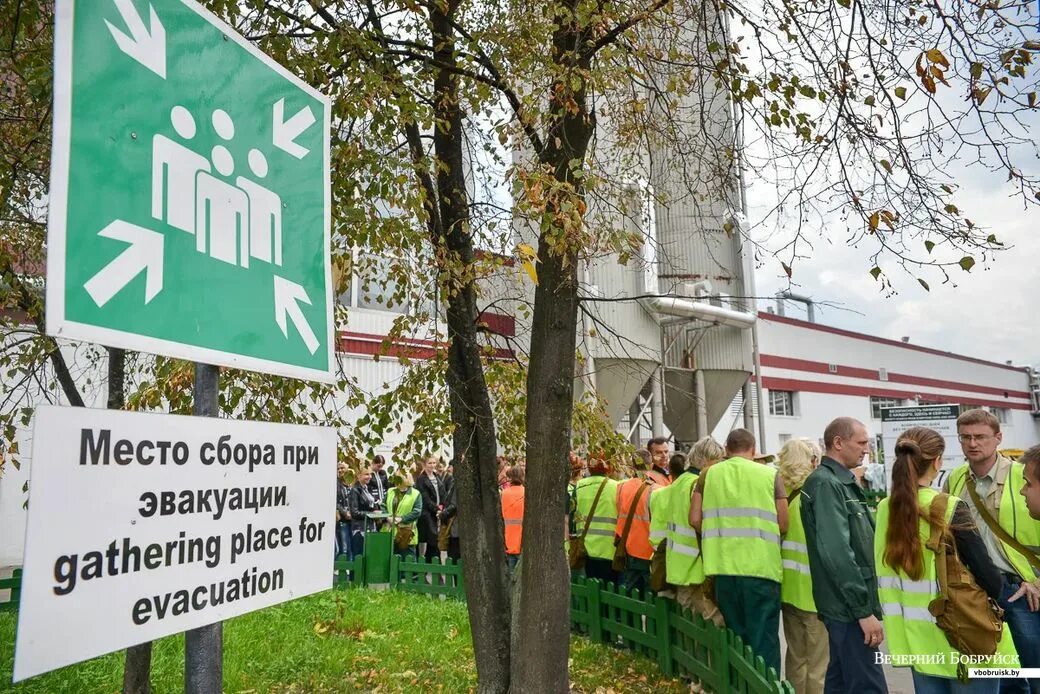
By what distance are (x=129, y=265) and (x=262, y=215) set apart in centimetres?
46

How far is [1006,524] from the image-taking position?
506 cm

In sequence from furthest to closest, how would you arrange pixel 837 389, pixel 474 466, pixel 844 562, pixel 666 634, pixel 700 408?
pixel 837 389 → pixel 700 408 → pixel 666 634 → pixel 474 466 → pixel 844 562

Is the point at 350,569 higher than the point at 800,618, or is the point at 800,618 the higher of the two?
the point at 800,618

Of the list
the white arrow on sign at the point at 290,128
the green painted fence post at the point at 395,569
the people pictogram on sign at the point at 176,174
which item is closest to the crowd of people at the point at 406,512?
the green painted fence post at the point at 395,569

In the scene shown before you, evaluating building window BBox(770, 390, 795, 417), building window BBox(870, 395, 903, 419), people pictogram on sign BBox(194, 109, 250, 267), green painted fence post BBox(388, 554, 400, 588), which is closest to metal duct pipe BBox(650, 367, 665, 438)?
green painted fence post BBox(388, 554, 400, 588)

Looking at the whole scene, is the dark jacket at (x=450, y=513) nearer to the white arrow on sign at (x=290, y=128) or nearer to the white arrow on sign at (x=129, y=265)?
the white arrow on sign at (x=290, y=128)

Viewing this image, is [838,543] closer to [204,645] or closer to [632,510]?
[632,510]

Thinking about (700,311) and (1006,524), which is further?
(700,311)

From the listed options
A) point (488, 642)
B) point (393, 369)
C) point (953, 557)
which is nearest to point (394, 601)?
point (488, 642)

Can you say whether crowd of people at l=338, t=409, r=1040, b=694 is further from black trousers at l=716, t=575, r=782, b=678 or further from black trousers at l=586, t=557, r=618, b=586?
black trousers at l=586, t=557, r=618, b=586

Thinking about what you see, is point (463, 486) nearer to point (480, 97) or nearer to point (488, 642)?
point (488, 642)

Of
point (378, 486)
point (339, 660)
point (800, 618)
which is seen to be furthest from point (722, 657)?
point (378, 486)

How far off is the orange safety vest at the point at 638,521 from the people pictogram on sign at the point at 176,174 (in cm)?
670

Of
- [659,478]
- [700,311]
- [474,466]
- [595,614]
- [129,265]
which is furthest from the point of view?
[700,311]
